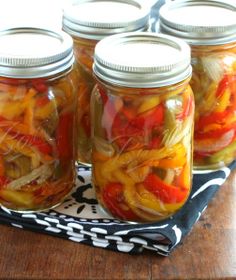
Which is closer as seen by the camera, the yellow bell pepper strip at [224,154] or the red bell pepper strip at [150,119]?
the red bell pepper strip at [150,119]

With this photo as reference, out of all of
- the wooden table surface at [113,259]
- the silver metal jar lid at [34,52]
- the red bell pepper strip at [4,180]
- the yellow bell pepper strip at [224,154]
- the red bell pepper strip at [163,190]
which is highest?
the silver metal jar lid at [34,52]

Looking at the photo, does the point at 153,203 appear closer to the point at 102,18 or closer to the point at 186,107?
the point at 186,107

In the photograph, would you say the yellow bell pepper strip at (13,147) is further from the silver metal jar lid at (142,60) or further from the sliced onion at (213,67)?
the sliced onion at (213,67)

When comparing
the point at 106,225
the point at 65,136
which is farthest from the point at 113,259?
the point at 65,136

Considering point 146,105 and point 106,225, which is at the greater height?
point 146,105

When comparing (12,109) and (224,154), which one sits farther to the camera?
(224,154)

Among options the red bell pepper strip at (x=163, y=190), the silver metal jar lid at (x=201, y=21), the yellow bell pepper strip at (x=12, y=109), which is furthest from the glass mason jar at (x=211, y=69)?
the yellow bell pepper strip at (x=12, y=109)

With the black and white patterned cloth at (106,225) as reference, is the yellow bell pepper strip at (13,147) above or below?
above
